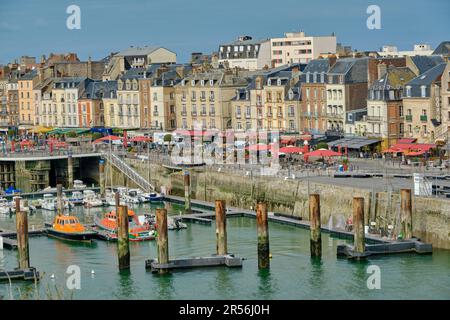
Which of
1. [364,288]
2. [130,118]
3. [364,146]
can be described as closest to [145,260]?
[364,288]

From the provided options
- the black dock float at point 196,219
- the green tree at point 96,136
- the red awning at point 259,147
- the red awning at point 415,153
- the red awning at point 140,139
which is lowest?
the black dock float at point 196,219

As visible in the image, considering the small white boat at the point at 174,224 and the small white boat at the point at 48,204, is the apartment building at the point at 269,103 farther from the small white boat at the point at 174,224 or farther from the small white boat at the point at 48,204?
Answer: the small white boat at the point at 174,224

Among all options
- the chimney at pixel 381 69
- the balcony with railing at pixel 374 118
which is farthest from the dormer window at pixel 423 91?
the chimney at pixel 381 69

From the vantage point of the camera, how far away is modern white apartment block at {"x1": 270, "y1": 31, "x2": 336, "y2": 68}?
5551 inches

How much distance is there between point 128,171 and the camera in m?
91.4

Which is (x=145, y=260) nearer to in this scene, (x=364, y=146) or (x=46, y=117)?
(x=364, y=146)

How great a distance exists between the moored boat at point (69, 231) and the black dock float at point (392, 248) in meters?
14.2

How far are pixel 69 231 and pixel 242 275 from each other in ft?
47.6

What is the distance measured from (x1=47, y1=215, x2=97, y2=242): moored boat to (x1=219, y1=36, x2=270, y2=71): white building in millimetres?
75461

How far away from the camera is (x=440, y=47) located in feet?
387

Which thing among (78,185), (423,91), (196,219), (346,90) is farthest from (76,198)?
(423,91)

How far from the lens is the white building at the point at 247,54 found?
142000 millimetres

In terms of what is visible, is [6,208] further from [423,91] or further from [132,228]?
[423,91]

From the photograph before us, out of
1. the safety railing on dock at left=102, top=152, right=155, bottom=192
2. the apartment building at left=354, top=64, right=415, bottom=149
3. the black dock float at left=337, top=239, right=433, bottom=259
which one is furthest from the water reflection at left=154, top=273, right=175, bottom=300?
the apartment building at left=354, top=64, right=415, bottom=149
